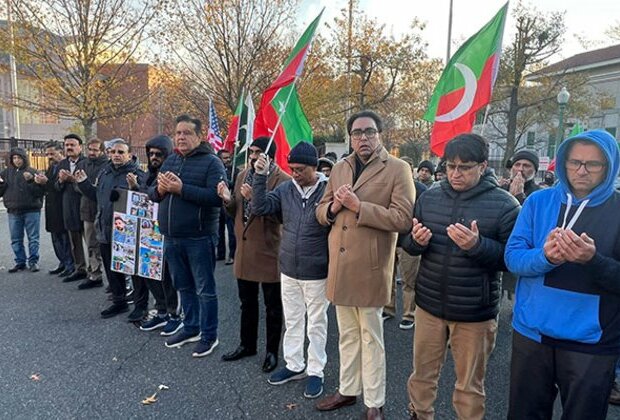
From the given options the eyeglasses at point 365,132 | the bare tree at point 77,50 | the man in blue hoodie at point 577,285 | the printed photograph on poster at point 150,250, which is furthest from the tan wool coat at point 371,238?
the bare tree at point 77,50

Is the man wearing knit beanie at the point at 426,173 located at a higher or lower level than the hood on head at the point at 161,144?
lower

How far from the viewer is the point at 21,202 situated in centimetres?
703

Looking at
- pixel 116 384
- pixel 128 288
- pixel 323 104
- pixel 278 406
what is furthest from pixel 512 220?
pixel 323 104

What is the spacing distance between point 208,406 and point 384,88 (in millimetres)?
18961

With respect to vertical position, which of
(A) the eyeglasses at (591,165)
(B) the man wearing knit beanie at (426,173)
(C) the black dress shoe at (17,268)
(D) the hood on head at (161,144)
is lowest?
(C) the black dress shoe at (17,268)

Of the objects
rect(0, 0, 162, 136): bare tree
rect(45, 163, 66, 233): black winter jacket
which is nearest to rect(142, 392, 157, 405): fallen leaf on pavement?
rect(45, 163, 66, 233): black winter jacket

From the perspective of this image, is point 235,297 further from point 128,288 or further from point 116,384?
point 116,384

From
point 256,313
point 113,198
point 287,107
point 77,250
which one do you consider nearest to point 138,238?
point 113,198

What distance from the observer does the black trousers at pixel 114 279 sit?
5207mm

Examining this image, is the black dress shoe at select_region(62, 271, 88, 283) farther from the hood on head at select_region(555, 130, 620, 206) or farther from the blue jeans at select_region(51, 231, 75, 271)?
the hood on head at select_region(555, 130, 620, 206)

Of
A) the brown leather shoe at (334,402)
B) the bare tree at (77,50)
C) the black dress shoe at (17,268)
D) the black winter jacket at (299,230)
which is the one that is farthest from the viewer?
the bare tree at (77,50)

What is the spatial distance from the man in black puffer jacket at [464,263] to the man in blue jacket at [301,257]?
2.78 ft

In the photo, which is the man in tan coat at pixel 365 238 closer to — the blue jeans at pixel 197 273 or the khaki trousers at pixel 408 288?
the blue jeans at pixel 197 273

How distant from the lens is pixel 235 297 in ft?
19.5
